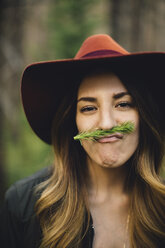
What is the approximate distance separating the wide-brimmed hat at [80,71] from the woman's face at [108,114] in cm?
15

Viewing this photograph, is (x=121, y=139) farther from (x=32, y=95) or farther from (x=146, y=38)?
(x=146, y=38)

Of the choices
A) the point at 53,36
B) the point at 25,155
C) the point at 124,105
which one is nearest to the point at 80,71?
the point at 124,105

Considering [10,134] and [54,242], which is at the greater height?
[54,242]

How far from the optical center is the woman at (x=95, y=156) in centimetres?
190

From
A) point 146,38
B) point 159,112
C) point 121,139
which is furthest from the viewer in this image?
point 146,38

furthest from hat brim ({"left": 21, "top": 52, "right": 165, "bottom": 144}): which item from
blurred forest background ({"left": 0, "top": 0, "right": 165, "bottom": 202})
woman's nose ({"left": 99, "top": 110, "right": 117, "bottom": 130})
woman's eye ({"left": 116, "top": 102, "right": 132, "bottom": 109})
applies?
blurred forest background ({"left": 0, "top": 0, "right": 165, "bottom": 202})

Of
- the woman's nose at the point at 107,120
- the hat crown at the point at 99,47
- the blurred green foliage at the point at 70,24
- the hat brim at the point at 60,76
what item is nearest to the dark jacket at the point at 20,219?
the hat brim at the point at 60,76

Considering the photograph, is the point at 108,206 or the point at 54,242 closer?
the point at 54,242

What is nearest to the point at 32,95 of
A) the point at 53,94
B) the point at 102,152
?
the point at 53,94

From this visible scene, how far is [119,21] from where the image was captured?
10617 millimetres

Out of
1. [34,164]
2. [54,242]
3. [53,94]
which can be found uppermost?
[53,94]

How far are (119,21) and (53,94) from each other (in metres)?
9.67

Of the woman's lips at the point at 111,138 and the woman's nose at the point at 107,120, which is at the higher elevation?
the woman's nose at the point at 107,120

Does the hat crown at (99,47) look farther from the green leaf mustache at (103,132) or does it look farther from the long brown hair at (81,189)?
the green leaf mustache at (103,132)
